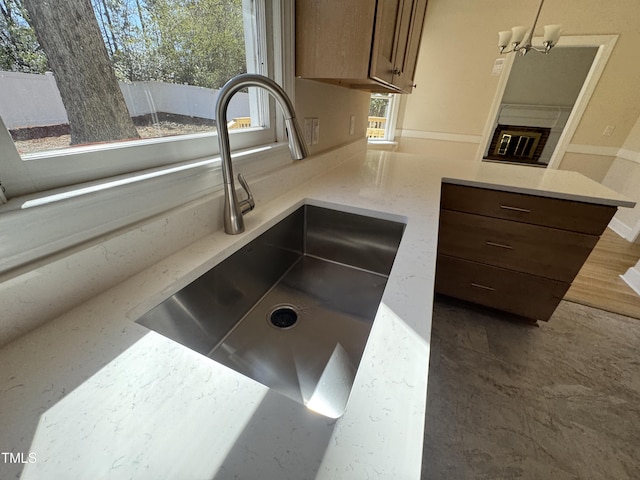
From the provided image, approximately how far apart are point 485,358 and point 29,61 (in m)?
1.86

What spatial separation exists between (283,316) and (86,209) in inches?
21.1

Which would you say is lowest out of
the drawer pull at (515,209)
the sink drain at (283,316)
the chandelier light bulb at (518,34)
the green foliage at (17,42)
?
the sink drain at (283,316)

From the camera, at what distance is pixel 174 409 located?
307mm

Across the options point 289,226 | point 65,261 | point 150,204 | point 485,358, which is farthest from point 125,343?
point 485,358

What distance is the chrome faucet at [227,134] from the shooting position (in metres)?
0.55

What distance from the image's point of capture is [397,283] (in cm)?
53

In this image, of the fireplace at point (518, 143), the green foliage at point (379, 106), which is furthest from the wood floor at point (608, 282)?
the fireplace at point (518, 143)

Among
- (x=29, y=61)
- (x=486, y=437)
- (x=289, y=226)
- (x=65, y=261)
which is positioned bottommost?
(x=486, y=437)

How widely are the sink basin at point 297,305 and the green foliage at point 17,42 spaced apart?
46 centimetres

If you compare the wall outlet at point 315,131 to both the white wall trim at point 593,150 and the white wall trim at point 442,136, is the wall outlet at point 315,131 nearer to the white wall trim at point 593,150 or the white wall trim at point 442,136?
the white wall trim at point 442,136

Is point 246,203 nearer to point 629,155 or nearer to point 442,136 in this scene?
point 442,136

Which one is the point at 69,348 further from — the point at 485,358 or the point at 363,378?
the point at 485,358

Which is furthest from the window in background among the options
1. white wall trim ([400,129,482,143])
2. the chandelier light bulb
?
the chandelier light bulb

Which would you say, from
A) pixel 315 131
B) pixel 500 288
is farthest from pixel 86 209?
pixel 500 288
